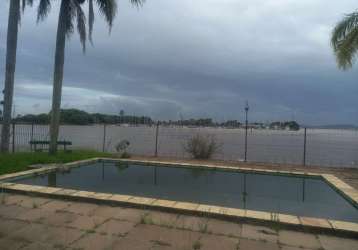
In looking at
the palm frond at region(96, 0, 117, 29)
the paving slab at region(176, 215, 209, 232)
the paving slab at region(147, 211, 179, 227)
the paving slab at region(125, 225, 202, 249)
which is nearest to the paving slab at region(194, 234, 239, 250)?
the paving slab at region(125, 225, 202, 249)

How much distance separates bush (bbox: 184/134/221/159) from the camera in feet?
38.8

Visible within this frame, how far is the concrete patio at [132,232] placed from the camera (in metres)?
3.24

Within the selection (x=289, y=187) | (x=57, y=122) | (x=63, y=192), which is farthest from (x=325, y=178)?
(x=57, y=122)

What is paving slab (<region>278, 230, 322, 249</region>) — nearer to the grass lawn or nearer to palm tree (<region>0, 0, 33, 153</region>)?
the grass lawn

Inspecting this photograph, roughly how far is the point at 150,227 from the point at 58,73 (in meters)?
7.90

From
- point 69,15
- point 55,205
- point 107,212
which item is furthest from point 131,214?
point 69,15

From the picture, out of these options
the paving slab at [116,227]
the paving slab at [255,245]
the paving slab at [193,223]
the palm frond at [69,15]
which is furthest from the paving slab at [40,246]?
the palm frond at [69,15]

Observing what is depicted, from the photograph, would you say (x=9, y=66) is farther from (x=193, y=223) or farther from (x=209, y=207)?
(x=193, y=223)

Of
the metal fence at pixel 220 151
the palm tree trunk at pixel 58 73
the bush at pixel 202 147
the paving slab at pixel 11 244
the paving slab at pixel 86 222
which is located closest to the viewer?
the paving slab at pixel 11 244

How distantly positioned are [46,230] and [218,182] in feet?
14.2

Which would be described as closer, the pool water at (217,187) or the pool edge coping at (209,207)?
the pool edge coping at (209,207)

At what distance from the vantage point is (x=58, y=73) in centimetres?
1005

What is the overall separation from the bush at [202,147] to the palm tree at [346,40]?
17.5 ft

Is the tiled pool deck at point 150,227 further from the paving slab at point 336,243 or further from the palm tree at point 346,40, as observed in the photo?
the palm tree at point 346,40
